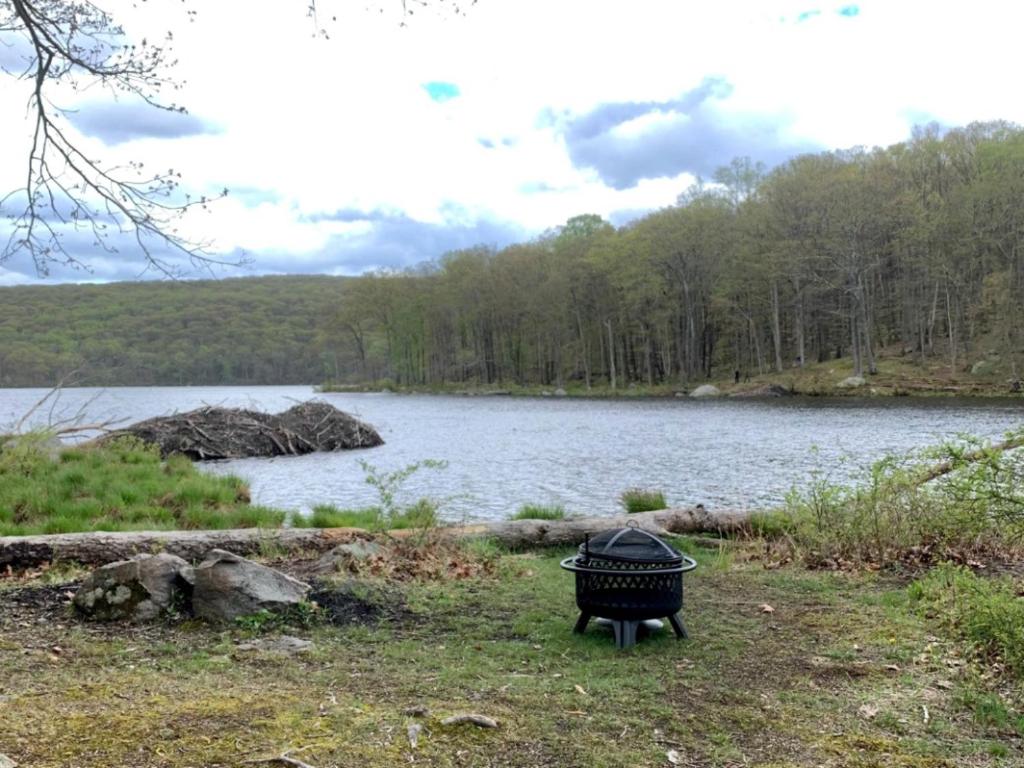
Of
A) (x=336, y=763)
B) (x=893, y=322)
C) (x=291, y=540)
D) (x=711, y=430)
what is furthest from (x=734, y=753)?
(x=893, y=322)

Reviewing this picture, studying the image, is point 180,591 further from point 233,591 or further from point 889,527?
point 889,527

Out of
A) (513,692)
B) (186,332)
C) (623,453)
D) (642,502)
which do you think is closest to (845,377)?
(623,453)

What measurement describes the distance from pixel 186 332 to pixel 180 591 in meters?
119

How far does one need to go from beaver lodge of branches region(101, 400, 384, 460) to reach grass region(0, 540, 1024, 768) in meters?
20.4

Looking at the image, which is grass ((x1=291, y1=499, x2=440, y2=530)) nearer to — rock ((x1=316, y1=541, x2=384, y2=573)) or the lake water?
rock ((x1=316, y1=541, x2=384, y2=573))

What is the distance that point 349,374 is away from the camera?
108812mm

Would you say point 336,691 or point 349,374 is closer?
point 336,691

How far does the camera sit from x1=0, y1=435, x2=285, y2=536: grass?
431 inches

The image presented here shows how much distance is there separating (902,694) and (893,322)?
61.7 m

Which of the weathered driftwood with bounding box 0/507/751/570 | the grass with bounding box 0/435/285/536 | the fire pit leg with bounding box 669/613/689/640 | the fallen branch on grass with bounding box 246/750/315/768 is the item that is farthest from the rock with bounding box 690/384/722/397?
the fallen branch on grass with bounding box 246/750/315/768

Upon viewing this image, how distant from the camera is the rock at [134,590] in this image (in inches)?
224

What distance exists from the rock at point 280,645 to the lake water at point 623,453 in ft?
22.0

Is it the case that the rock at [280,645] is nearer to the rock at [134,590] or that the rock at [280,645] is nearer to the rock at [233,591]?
the rock at [233,591]

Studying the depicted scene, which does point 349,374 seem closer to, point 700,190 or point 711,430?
point 700,190
